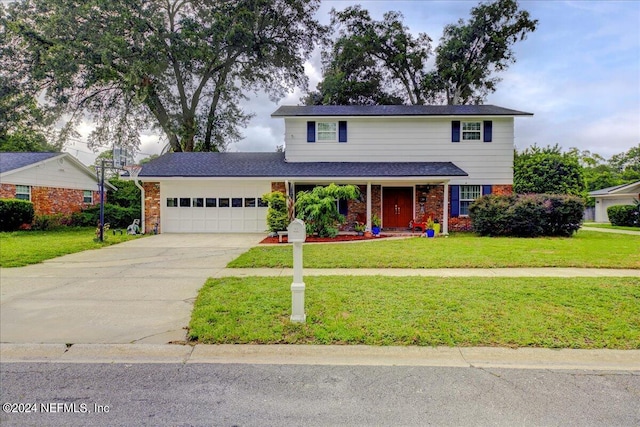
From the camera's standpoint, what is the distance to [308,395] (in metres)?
3.05

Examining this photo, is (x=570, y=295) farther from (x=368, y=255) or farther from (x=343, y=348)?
(x=368, y=255)

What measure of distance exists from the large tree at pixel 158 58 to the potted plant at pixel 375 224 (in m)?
15.6

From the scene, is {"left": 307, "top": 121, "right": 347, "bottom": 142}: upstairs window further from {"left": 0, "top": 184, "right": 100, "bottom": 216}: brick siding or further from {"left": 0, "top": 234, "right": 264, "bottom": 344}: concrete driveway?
{"left": 0, "top": 184, "right": 100, "bottom": 216}: brick siding

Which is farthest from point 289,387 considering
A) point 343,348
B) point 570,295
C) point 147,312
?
point 570,295

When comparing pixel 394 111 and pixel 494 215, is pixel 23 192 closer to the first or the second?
pixel 394 111

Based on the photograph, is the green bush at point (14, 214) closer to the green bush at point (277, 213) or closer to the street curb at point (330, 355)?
the green bush at point (277, 213)

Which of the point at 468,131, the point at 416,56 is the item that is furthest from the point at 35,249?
the point at 416,56

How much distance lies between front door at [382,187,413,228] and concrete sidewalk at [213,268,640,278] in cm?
917

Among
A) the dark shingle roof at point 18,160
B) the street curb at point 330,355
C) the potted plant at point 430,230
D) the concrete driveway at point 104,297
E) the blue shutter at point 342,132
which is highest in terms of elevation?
the blue shutter at point 342,132

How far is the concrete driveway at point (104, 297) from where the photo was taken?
439cm

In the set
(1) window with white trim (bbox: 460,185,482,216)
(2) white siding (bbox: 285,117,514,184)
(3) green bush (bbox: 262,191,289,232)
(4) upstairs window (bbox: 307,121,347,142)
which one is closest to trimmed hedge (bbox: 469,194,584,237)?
(1) window with white trim (bbox: 460,185,482,216)

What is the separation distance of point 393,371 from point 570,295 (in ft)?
12.6

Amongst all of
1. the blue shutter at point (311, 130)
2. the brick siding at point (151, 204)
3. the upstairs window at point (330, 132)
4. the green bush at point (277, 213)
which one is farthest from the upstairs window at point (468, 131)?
the brick siding at point (151, 204)

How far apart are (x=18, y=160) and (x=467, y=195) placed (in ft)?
77.0
